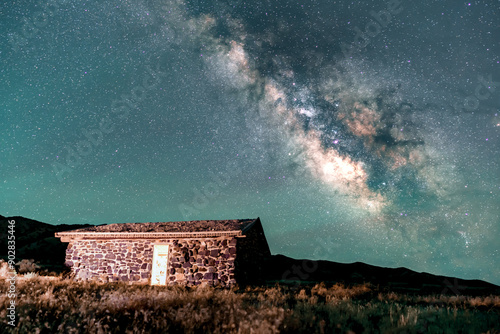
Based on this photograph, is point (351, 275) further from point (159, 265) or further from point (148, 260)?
point (148, 260)

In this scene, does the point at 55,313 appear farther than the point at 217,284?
No

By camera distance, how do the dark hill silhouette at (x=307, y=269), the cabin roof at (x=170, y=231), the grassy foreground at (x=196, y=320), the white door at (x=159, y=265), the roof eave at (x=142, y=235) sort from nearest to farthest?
the grassy foreground at (x=196, y=320) → the roof eave at (x=142, y=235) → the cabin roof at (x=170, y=231) → the white door at (x=159, y=265) → the dark hill silhouette at (x=307, y=269)

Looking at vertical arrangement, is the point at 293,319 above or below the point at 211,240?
below

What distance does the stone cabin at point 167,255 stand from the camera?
1435 cm

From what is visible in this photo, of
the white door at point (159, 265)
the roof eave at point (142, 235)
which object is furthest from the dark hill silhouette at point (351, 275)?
the white door at point (159, 265)

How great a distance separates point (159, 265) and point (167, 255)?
69 cm

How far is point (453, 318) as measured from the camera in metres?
6.52

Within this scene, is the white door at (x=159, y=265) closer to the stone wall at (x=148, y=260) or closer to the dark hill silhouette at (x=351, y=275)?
the stone wall at (x=148, y=260)

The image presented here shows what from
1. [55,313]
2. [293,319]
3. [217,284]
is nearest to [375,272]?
[217,284]

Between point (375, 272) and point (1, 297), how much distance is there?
23.6 meters

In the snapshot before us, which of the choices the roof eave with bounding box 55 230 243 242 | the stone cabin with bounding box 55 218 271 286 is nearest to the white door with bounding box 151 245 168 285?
the stone cabin with bounding box 55 218 271 286

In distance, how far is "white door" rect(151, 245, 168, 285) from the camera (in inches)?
585

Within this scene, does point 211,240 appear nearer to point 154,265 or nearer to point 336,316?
point 154,265

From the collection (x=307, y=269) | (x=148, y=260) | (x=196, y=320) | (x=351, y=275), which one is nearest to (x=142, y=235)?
(x=148, y=260)
